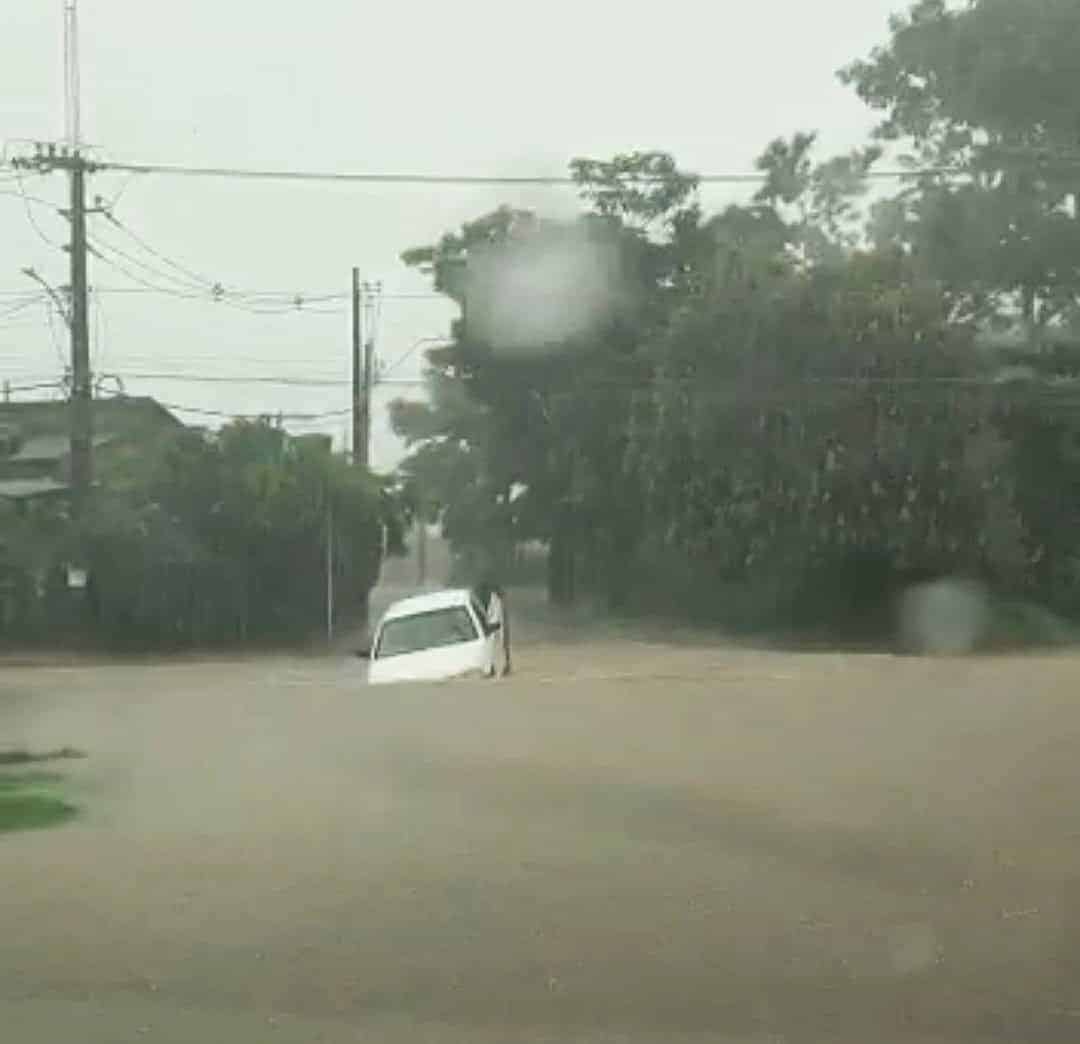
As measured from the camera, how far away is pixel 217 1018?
634 cm

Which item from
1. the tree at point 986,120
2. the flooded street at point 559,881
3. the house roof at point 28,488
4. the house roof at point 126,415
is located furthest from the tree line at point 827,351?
the flooded street at point 559,881

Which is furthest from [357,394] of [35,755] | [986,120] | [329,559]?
[35,755]

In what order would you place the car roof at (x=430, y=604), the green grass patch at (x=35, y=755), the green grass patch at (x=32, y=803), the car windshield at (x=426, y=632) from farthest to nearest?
the car roof at (x=430, y=604) < the car windshield at (x=426, y=632) < the green grass patch at (x=35, y=755) < the green grass patch at (x=32, y=803)

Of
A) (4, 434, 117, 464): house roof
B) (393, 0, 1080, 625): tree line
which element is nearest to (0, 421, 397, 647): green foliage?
(393, 0, 1080, 625): tree line

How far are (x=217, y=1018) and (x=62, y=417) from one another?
31.6 m

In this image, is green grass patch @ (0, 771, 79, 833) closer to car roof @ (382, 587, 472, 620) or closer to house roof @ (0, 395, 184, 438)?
car roof @ (382, 587, 472, 620)

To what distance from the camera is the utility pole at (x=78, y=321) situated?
28.8m

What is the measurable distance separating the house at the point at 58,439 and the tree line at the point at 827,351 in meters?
5.34

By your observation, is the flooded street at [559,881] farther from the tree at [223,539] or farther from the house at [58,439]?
the house at [58,439]

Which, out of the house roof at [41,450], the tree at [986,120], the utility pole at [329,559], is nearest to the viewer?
the tree at [986,120]

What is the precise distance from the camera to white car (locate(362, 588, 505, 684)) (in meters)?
19.0

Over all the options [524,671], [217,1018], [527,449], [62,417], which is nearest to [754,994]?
[217,1018]

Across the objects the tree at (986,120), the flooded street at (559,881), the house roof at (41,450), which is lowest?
the flooded street at (559,881)

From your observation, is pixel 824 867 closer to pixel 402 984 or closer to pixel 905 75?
pixel 402 984
